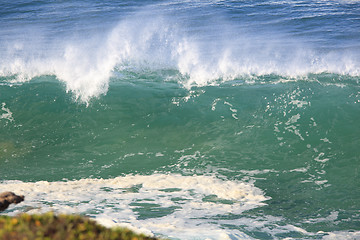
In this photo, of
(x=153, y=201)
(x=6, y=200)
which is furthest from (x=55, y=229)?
(x=153, y=201)

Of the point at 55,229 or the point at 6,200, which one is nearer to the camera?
the point at 55,229

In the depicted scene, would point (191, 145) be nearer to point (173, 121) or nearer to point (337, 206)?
point (173, 121)

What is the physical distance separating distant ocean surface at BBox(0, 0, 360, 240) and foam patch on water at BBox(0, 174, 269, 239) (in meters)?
0.03

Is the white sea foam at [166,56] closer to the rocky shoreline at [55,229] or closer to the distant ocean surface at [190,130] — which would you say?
the distant ocean surface at [190,130]

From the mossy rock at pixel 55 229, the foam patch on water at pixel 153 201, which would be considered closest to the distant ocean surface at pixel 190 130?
the foam patch on water at pixel 153 201

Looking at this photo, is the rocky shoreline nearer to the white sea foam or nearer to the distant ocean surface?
the distant ocean surface

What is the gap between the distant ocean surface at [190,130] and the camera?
273 inches

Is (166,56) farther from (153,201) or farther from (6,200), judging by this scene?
(6,200)

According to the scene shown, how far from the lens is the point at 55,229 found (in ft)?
10.7

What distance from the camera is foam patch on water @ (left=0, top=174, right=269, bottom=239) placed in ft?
20.2

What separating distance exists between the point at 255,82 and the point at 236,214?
6688 mm

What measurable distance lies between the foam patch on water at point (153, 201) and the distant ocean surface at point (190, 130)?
33 millimetres

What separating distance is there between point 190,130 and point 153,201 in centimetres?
337

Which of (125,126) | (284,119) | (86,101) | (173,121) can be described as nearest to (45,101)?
(86,101)
